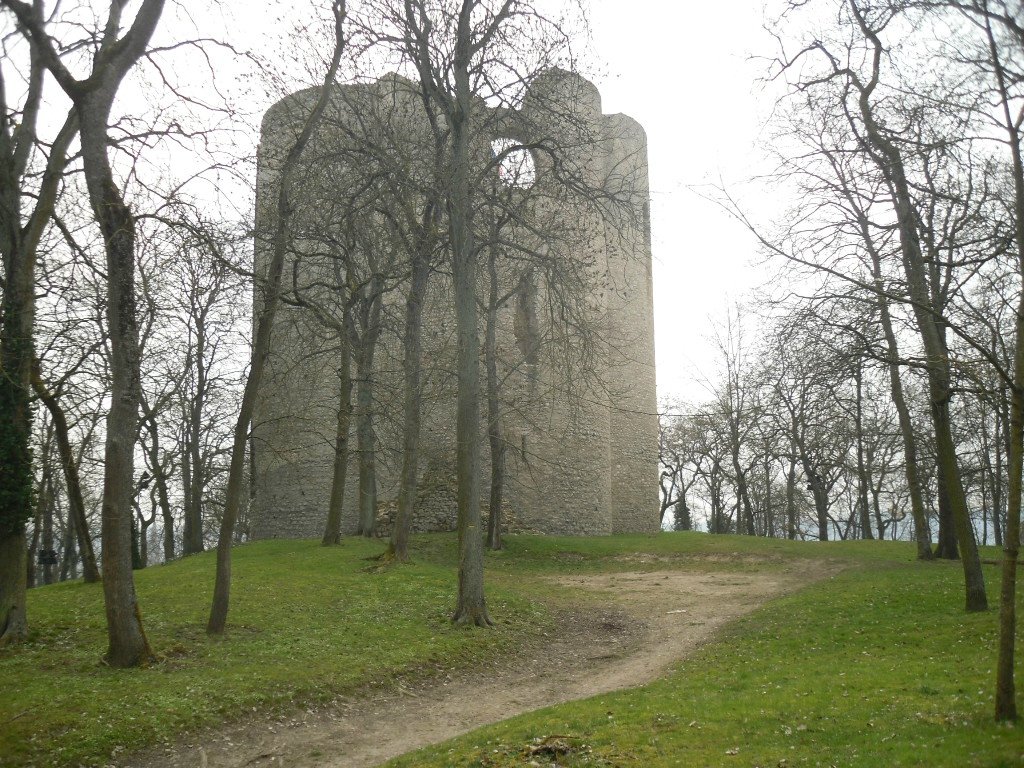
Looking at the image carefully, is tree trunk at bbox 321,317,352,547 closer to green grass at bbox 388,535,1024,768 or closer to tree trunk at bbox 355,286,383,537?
tree trunk at bbox 355,286,383,537

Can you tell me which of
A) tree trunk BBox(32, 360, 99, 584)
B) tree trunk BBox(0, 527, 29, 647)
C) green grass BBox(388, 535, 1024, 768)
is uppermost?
tree trunk BBox(32, 360, 99, 584)

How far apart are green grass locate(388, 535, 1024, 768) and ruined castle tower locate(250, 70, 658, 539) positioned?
5.09m

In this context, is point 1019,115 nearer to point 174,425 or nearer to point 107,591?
point 107,591

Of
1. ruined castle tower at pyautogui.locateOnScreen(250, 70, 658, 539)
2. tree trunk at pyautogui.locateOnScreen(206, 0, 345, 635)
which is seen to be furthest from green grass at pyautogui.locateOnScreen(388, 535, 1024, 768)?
ruined castle tower at pyautogui.locateOnScreen(250, 70, 658, 539)

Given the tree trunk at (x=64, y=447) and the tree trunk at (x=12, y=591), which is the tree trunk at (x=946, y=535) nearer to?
the tree trunk at (x=64, y=447)

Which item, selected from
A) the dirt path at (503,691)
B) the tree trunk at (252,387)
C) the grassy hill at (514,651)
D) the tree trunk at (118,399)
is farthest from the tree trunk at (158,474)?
the dirt path at (503,691)

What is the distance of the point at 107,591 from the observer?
30.4 feet

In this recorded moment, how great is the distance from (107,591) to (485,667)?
499 cm

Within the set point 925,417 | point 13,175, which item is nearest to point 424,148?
point 13,175

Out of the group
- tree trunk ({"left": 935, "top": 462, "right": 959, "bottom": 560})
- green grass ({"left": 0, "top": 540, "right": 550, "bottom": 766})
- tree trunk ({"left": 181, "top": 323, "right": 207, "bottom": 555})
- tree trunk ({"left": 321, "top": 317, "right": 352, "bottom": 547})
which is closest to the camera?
green grass ({"left": 0, "top": 540, "right": 550, "bottom": 766})

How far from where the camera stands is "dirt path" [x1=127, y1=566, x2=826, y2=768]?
25.5 feet

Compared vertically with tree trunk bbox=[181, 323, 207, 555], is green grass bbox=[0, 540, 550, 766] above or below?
below

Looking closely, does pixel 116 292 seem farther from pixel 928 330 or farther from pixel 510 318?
pixel 510 318

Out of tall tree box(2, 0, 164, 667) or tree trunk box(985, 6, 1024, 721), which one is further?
tall tree box(2, 0, 164, 667)
